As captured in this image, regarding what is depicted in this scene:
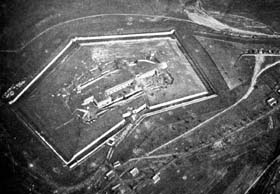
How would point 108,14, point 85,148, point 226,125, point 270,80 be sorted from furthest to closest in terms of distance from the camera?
point 108,14 < point 270,80 < point 226,125 < point 85,148

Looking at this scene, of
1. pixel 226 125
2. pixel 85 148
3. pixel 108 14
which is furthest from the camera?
pixel 108 14

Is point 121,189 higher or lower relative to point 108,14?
lower

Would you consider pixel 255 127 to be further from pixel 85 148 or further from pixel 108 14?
pixel 108 14

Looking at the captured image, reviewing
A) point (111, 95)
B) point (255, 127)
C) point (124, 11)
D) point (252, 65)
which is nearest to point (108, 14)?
point (124, 11)

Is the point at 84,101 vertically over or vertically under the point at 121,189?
over

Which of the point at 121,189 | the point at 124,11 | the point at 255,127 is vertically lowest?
the point at 255,127

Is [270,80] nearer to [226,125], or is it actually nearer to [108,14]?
[226,125]

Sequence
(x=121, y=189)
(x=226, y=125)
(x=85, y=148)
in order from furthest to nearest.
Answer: (x=226, y=125) < (x=85, y=148) < (x=121, y=189)

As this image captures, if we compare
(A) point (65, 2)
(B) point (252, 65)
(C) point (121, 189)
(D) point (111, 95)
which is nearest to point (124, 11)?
(A) point (65, 2)

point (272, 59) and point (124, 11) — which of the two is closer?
point (272, 59)
